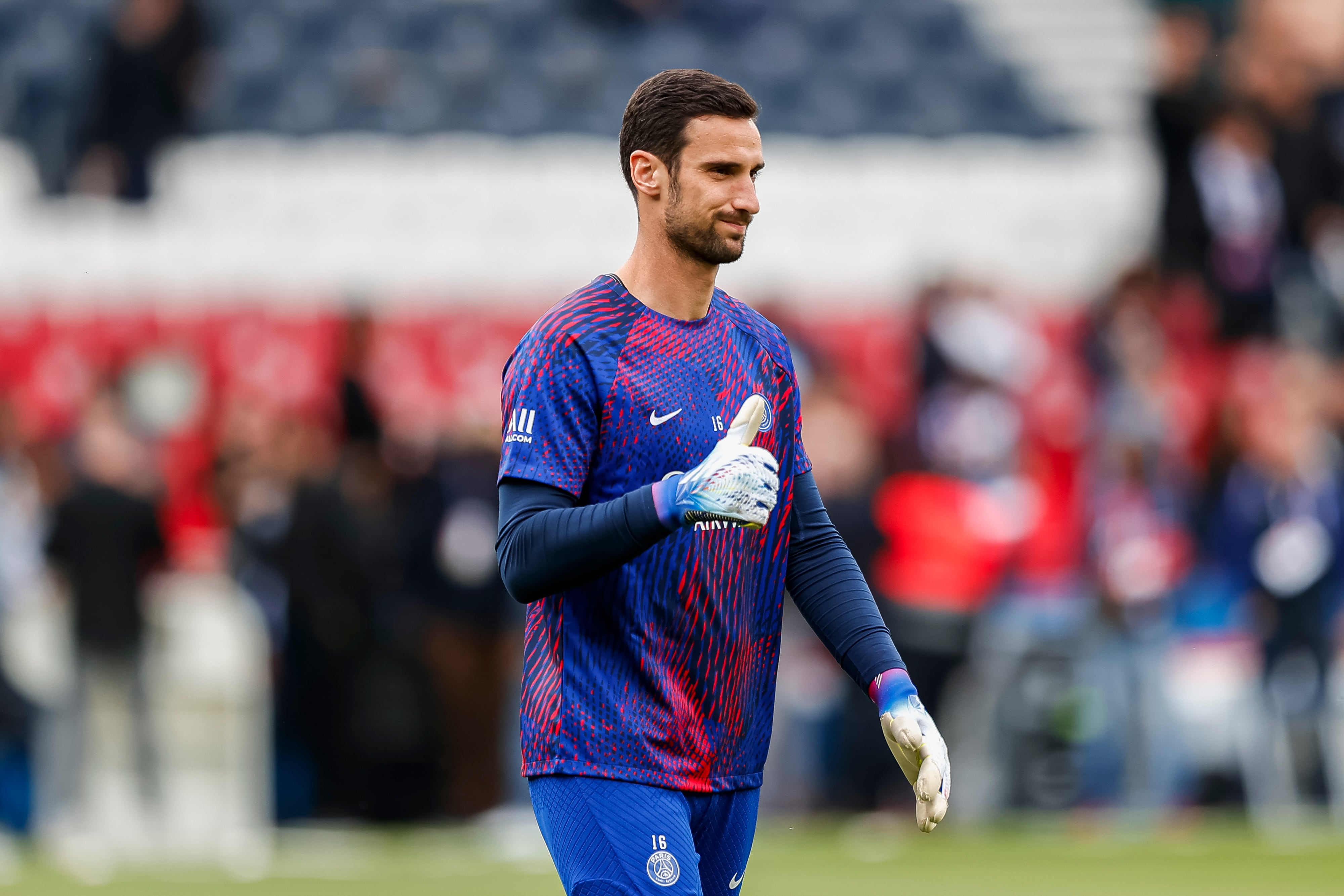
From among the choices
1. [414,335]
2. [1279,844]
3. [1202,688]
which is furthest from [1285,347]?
[414,335]

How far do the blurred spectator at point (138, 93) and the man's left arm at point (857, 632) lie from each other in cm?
1122

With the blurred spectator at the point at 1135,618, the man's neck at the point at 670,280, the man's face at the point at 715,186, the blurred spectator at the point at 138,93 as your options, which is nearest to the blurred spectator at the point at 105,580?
the blurred spectator at the point at 138,93

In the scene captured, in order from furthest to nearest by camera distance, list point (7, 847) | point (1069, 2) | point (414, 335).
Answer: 1. point (1069, 2)
2. point (414, 335)
3. point (7, 847)

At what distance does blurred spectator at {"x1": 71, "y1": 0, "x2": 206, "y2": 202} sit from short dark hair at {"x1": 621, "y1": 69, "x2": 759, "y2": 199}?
11148 millimetres

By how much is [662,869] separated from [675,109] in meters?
1.35

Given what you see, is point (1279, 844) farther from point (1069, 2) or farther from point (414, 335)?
point (1069, 2)

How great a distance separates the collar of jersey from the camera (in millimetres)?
3637

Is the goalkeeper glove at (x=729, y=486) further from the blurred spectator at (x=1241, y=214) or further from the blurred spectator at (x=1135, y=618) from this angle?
the blurred spectator at (x=1241, y=214)

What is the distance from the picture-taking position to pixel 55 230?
1438cm

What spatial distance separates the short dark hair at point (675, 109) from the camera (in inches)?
141

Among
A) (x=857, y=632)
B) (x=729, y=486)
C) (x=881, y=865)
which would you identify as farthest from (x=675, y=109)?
(x=881, y=865)

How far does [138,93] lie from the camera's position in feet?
46.4

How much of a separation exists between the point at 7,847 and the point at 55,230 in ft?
17.2

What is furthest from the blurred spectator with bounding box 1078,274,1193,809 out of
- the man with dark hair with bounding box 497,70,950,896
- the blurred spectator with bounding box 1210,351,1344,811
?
the man with dark hair with bounding box 497,70,950,896
